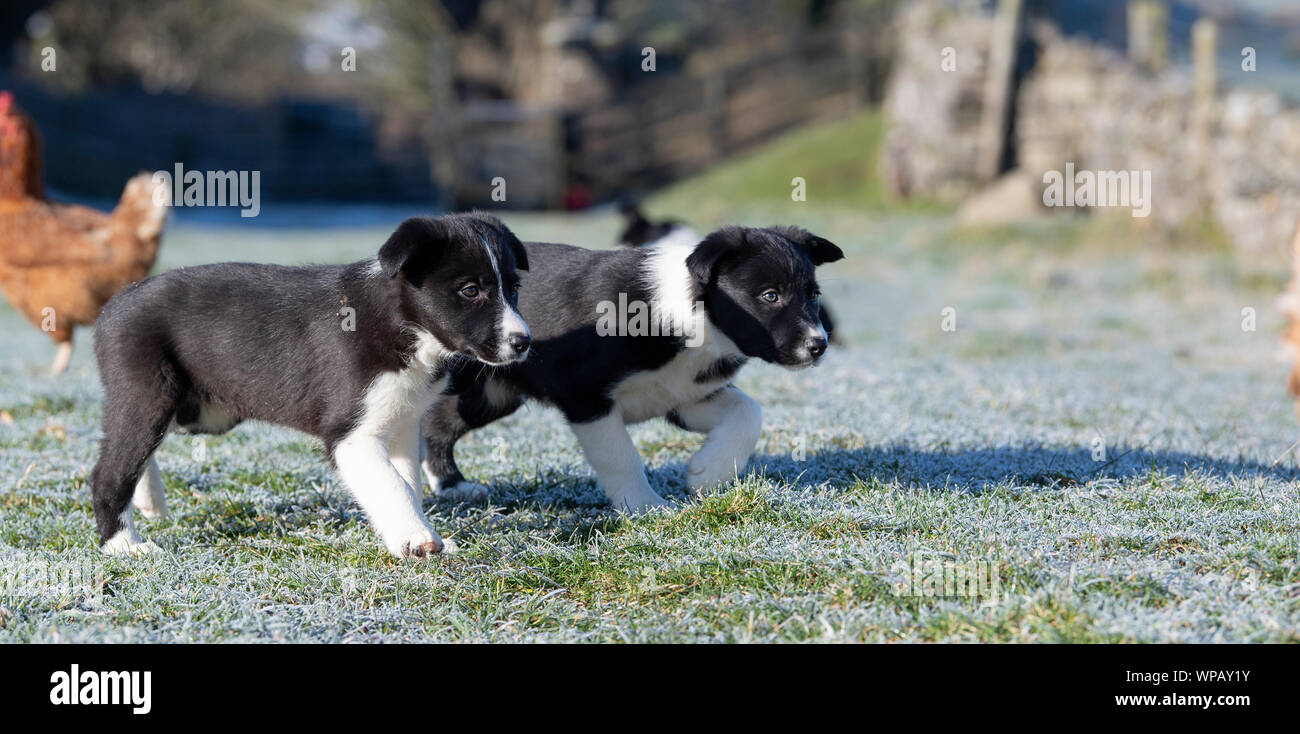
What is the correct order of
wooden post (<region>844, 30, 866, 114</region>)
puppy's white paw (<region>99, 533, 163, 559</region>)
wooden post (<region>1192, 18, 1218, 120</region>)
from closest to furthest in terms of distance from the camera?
puppy's white paw (<region>99, 533, 163, 559</region>)
wooden post (<region>1192, 18, 1218, 120</region>)
wooden post (<region>844, 30, 866, 114</region>)

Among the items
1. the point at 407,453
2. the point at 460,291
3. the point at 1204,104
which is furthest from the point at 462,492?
the point at 1204,104

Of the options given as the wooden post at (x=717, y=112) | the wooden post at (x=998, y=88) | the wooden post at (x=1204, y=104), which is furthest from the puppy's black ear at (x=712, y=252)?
the wooden post at (x=717, y=112)

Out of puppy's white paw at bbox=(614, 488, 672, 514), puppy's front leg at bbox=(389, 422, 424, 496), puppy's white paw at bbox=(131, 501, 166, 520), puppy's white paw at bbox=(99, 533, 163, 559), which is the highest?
puppy's front leg at bbox=(389, 422, 424, 496)

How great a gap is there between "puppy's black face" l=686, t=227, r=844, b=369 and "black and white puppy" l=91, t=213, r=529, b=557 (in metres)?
0.87

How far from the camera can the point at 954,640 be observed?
3904mm

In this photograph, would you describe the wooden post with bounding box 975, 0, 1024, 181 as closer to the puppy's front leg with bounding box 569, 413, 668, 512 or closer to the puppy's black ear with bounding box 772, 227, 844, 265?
the puppy's black ear with bounding box 772, 227, 844, 265

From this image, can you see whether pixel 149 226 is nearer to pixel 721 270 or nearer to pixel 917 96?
pixel 721 270

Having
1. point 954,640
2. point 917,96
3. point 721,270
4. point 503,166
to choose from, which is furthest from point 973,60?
point 954,640

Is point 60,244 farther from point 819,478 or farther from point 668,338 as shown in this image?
point 819,478

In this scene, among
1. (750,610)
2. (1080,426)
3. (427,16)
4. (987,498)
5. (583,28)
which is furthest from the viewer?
(427,16)

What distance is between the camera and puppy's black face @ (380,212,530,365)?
4719mm

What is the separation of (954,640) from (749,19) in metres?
35.0

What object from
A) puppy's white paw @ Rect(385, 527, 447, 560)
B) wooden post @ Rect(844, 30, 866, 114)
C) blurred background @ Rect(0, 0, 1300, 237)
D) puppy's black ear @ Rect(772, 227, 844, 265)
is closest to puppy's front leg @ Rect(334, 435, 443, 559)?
puppy's white paw @ Rect(385, 527, 447, 560)
